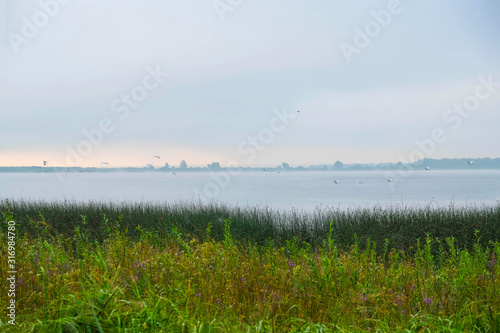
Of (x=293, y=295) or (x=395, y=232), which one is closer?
(x=293, y=295)

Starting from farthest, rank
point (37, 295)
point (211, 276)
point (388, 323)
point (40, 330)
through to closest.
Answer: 1. point (211, 276)
2. point (37, 295)
3. point (388, 323)
4. point (40, 330)

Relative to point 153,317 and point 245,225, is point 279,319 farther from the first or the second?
point 245,225

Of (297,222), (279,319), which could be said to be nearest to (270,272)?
(279,319)

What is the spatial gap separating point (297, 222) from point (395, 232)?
3.39m

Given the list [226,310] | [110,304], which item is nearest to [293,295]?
[226,310]

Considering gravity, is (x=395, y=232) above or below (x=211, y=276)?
below

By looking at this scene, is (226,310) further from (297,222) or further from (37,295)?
(297,222)

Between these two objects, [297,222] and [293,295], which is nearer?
Answer: [293,295]

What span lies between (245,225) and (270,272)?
9346 mm

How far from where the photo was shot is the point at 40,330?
12.3 feet

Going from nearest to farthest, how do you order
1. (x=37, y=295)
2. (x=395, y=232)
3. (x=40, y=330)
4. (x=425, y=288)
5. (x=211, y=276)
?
(x=40, y=330)
(x=37, y=295)
(x=425, y=288)
(x=211, y=276)
(x=395, y=232)

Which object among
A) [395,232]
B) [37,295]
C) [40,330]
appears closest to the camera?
[40,330]

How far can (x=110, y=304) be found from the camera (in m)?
3.95

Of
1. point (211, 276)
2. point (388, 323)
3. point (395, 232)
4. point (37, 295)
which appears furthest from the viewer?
point (395, 232)
